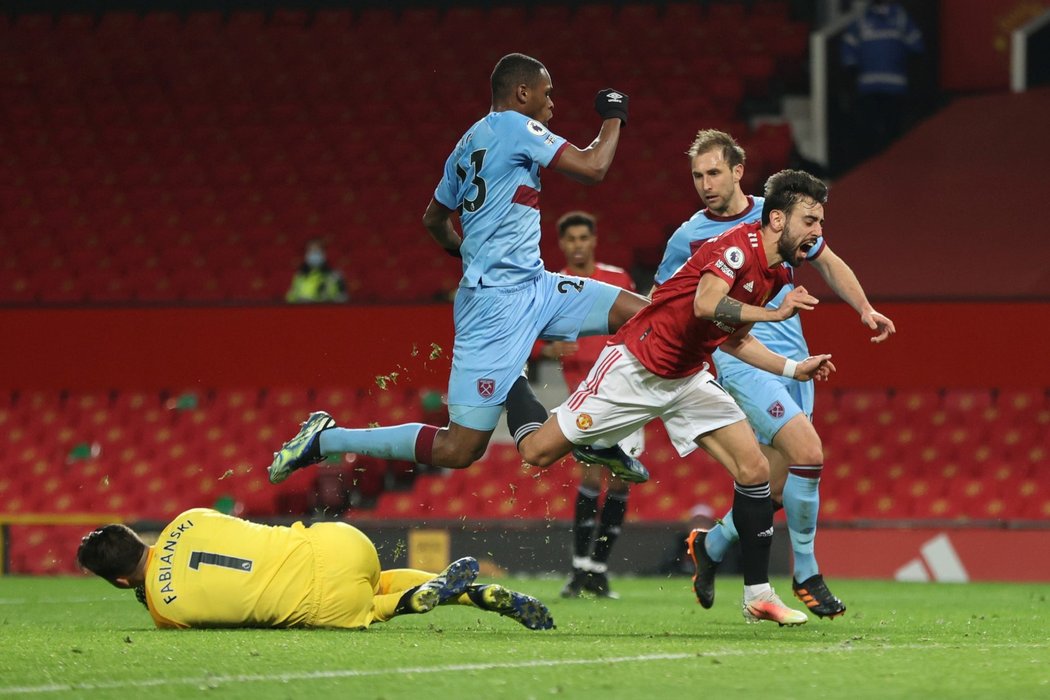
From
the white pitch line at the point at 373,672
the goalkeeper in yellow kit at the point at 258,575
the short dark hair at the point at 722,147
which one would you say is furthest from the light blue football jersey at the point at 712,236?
the white pitch line at the point at 373,672

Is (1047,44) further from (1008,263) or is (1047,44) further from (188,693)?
(188,693)

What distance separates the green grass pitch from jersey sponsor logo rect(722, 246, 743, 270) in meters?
1.41

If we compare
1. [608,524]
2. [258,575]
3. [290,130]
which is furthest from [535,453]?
[290,130]

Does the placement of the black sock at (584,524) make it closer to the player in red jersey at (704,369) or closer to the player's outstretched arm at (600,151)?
the player in red jersey at (704,369)

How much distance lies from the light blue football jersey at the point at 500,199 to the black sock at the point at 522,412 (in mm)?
456

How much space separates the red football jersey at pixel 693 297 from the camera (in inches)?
251

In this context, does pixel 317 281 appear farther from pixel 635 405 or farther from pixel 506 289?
pixel 635 405

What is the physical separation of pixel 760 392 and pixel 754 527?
0.87 meters

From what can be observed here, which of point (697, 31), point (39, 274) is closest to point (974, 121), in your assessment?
point (697, 31)

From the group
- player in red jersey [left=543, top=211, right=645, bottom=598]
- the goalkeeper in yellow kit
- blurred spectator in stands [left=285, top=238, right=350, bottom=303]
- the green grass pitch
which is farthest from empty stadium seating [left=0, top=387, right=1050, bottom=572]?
the goalkeeper in yellow kit

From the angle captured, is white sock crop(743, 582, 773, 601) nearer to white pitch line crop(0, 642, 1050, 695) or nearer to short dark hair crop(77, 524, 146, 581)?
white pitch line crop(0, 642, 1050, 695)

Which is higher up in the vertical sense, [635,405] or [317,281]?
[317,281]

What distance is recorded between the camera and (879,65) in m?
16.8

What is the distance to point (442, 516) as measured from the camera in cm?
1251
